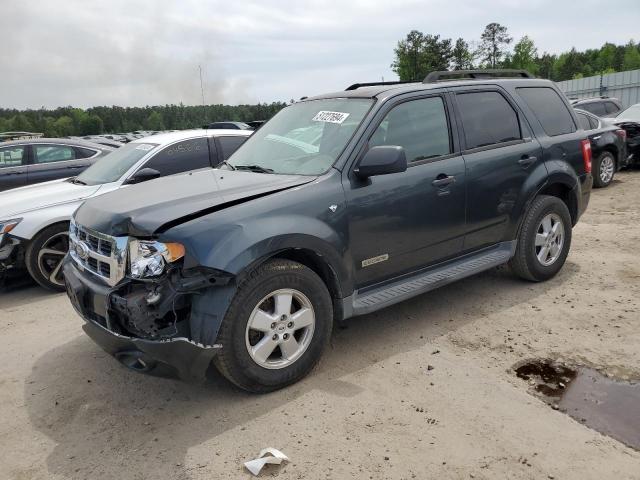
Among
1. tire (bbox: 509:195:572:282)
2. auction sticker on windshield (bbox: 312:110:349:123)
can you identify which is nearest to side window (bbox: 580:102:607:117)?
tire (bbox: 509:195:572:282)

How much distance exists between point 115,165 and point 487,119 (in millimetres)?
4379

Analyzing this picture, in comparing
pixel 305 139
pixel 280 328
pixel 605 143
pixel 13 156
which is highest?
pixel 13 156

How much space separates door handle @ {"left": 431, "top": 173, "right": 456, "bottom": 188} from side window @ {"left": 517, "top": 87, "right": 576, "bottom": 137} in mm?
1476

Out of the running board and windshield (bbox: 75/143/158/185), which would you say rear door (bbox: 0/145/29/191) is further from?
the running board

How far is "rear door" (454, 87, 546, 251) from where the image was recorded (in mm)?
4469

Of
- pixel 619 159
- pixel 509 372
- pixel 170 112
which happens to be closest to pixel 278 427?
pixel 509 372

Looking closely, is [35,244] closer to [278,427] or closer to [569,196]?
[278,427]

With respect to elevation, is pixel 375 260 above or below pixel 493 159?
below

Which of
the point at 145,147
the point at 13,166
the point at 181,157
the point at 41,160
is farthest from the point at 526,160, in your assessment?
the point at 13,166

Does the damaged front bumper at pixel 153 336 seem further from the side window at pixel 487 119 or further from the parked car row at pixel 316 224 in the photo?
the side window at pixel 487 119

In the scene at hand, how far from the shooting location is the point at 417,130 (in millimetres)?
4223

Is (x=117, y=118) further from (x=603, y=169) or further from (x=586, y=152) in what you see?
(x=586, y=152)

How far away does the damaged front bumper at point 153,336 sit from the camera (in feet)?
9.87

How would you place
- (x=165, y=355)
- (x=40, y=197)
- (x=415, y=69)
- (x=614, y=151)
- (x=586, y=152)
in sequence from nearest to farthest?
(x=165, y=355), (x=586, y=152), (x=40, y=197), (x=614, y=151), (x=415, y=69)
